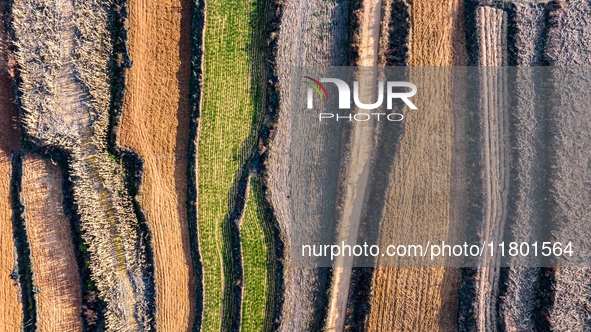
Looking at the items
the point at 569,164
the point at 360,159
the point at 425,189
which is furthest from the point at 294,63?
the point at 569,164

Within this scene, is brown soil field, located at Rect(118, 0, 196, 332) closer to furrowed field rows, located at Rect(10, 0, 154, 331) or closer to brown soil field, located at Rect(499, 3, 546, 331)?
furrowed field rows, located at Rect(10, 0, 154, 331)

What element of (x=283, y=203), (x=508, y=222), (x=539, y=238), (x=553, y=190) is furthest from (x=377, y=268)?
(x=553, y=190)

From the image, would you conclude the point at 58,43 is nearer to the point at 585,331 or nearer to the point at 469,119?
the point at 469,119

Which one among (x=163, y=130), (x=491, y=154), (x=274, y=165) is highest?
(x=163, y=130)

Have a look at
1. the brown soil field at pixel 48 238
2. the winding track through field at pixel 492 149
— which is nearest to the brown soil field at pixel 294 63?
the winding track through field at pixel 492 149

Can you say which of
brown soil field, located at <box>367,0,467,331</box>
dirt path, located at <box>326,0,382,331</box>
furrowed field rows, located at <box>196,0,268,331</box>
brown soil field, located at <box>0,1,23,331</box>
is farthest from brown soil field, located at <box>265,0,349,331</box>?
brown soil field, located at <box>0,1,23,331</box>

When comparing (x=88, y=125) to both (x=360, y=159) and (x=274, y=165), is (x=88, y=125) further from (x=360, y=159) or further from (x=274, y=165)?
(x=360, y=159)
